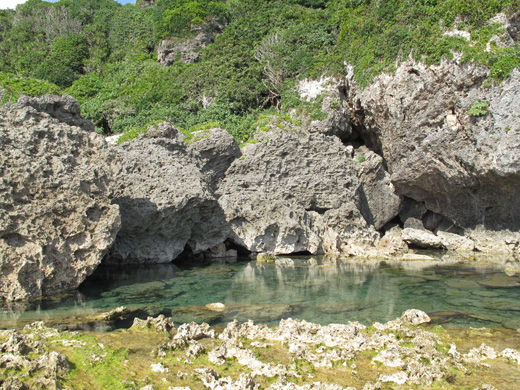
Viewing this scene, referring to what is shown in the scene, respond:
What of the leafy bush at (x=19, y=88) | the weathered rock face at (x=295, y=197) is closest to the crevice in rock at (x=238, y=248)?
the weathered rock face at (x=295, y=197)

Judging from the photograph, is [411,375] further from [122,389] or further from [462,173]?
[462,173]

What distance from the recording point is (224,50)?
104 feet

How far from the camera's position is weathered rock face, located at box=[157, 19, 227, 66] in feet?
115

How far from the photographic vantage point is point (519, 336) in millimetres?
7051

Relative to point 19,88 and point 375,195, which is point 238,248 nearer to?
point 375,195

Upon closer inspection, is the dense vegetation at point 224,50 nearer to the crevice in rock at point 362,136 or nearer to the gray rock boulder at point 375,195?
the crevice in rock at point 362,136

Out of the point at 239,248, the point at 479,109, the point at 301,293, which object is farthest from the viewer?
the point at 239,248

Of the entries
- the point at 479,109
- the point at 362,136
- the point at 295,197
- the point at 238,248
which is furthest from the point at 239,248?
the point at 362,136

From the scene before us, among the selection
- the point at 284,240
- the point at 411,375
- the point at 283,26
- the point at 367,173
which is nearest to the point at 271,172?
the point at 284,240

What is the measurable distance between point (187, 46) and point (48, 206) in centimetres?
2862

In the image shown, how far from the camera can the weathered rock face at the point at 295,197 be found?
17.4m

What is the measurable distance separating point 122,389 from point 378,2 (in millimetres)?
25123

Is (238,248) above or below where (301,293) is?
above

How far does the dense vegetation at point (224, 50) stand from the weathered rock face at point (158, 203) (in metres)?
6.27
